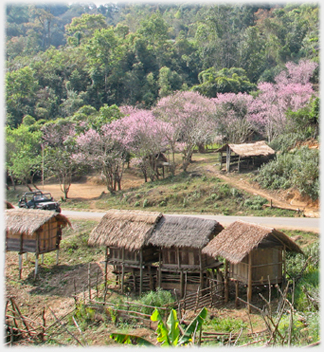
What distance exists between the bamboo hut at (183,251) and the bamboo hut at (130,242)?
554 millimetres

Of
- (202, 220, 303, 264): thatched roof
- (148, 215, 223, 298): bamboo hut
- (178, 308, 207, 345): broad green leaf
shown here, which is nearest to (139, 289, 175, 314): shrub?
(148, 215, 223, 298): bamboo hut

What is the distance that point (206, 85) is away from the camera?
52.9m

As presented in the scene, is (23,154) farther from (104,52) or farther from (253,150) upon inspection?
(104,52)

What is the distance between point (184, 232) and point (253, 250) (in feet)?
11.6

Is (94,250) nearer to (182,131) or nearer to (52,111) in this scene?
(182,131)

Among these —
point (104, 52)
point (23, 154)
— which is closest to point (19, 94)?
point (104, 52)

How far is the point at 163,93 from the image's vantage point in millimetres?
57750

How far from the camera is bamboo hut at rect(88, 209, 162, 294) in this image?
18.1m

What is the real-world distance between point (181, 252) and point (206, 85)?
38905mm

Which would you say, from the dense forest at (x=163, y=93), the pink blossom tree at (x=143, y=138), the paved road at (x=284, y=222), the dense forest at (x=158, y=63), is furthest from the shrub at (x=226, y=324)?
the dense forest at (x=158, y=63)

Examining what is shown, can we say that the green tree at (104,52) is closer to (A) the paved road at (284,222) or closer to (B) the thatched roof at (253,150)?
(B) the thatched roof at (253,150)

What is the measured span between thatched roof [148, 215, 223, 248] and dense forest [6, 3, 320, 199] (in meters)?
11.6

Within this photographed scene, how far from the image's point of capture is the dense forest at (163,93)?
36625mm

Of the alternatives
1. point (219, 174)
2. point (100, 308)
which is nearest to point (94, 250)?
point (100, 308)
